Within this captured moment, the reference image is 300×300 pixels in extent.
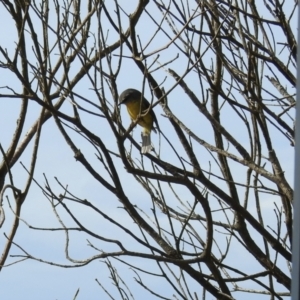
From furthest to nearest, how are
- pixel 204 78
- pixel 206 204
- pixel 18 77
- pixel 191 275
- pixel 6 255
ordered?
1. pixel 6 255
2. pixel 204 78
3. pixel 191 275
4. pixel 206 204
5. pixel 18 77

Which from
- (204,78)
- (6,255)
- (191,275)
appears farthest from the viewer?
(6,255)

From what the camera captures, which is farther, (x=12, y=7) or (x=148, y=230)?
(x=12, y=7)

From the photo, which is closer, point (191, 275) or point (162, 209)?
point (191, 275)

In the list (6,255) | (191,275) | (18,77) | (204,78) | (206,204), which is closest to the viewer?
(18,77)

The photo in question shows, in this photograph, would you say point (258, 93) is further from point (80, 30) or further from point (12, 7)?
point (12, 7)

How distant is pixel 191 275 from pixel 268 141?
787 millimetres

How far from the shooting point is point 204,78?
3434 mm

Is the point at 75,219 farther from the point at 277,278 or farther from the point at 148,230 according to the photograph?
the point at 277,278

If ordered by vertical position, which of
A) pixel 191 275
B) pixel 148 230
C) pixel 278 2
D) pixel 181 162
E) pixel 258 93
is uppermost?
pixel 278 2

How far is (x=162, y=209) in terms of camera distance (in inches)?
151

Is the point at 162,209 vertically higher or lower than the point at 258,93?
lower

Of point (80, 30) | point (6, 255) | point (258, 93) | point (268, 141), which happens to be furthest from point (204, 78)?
point (6, 255)

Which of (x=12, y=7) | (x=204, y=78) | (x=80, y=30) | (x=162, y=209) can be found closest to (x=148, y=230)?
(x=162, y=209)

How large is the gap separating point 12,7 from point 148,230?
147cm
